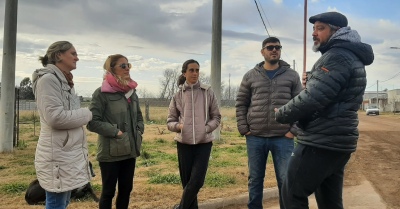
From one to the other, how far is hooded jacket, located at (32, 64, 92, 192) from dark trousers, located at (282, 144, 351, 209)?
5.77 feet

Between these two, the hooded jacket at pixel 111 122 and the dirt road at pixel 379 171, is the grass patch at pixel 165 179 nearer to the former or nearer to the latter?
the dirt road at pixel 379 171

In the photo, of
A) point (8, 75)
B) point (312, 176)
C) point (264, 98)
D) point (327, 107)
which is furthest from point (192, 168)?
point (8, 75)

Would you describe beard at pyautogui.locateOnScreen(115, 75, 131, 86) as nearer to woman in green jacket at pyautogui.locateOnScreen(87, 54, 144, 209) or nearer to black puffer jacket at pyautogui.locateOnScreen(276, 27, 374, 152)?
woman in green jacket at pyautogui.locateOnScreen(87, 54, 144, 209)

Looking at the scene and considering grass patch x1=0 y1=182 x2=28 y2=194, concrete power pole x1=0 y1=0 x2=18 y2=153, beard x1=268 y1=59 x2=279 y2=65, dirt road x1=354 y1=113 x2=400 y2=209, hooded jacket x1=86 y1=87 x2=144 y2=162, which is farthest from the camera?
concrete power pole x1=0 y1=0 x2=18 y2=153

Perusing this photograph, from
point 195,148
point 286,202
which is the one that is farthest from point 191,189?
point 286,202

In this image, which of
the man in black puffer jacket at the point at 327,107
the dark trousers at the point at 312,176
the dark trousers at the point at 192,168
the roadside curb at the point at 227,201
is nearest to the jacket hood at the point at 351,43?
the man in black puffer jacket at the point at 327,107

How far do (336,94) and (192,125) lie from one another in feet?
6.31

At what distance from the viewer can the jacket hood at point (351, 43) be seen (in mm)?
2803

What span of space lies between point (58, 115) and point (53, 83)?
0.88 ft

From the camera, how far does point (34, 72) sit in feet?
10.0

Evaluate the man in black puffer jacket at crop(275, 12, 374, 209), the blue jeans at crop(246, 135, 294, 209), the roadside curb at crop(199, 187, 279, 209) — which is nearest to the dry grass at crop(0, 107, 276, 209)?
the roadside curb at crop(199, 187, 279, 209)

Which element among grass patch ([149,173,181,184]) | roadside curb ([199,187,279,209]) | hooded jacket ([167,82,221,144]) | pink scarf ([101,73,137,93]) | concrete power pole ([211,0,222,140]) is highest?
concrete power pole ([211,0,222,140])

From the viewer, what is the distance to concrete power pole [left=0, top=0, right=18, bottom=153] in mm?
9391

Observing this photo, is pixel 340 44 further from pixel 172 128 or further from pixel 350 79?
pixel 172 128
